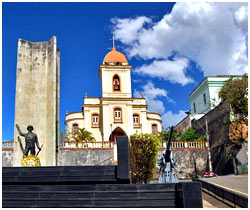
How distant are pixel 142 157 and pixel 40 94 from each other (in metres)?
5.80

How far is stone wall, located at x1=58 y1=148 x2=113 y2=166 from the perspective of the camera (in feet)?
75.1

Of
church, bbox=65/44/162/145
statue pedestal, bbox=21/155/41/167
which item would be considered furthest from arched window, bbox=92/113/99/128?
statue pedestal, bbox=21/155/41/167

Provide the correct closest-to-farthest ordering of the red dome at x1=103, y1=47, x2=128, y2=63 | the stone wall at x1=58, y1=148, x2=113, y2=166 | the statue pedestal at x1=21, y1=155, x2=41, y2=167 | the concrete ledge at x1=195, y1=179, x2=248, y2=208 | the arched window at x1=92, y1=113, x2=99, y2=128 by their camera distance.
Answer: the concrete ledge at x1=195, y1=179, x2=248, y2=208 → the statue pedestal at x1=21, y1=155, x2=41, y2=167 → the stone wall at x1=58, y1=148, x2=113, y2=166 → the arched window at x1=92, y1=113, x2=99, y2=128 → the red dome at x1=103, y1=47, x2=128, y2=63

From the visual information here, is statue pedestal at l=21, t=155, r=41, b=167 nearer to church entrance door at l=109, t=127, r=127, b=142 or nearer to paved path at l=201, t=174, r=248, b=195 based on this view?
paved path at l=201, t=174, r=248, b=195

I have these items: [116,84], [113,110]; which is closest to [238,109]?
[113,110]

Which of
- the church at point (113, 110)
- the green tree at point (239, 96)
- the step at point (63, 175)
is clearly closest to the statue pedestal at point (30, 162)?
the step at point (63, 175)

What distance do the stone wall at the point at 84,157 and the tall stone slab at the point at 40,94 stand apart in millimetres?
11355

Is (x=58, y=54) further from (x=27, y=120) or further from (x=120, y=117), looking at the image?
(x=120, y=117)

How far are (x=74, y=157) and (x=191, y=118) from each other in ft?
48.3

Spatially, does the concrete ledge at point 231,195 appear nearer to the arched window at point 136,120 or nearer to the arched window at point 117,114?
the arched window at point 117,114

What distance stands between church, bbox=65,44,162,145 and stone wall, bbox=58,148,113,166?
5254 mm

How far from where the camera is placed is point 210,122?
2561 cm

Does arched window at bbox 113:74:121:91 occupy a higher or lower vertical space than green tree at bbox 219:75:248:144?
higher

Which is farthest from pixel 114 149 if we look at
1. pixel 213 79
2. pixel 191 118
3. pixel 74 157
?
pixel 213 79
